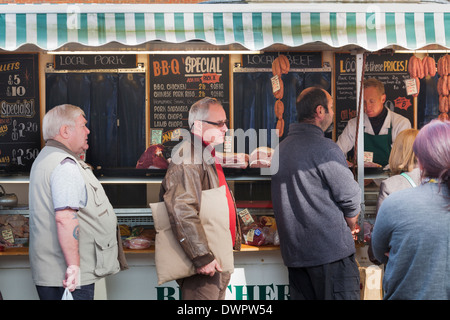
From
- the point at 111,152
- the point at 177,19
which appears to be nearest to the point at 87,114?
the point at 111,152

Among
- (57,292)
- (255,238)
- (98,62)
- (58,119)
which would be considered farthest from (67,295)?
(98,62)

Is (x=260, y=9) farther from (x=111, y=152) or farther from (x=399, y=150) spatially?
(x=111, y=152)

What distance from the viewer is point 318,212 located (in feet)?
13.1

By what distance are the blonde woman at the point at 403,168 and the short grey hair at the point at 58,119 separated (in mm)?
2315

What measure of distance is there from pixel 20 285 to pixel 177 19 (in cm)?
262

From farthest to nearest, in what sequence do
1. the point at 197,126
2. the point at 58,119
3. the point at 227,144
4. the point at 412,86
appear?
the point at 227,144, the point at 412,86, the point at 197,126, the point at 58,119

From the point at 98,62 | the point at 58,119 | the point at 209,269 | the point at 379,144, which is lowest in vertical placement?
the point at 209,269

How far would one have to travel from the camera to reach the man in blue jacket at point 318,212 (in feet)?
13.0

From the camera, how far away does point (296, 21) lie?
4191 mm

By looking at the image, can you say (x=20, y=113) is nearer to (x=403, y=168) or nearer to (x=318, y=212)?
(x=318, y=212)

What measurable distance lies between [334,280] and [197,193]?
115 cm

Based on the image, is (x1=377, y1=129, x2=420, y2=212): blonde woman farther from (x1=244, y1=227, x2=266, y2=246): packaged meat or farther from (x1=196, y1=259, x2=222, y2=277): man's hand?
(x1=196, y1=259, x2=222, y2=277): man's hand

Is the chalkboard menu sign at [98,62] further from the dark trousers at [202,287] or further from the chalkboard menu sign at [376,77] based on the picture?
the dark trousers at [202,287]

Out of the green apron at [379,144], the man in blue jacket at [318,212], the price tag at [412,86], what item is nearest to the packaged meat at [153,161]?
the man in blue jacket at [318,212]
